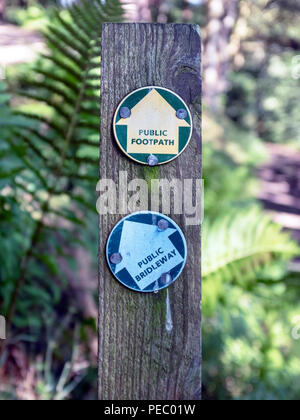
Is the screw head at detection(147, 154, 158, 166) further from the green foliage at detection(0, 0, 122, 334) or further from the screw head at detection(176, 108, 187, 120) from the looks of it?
the green foliage at detection(0, 0, 122, 334)

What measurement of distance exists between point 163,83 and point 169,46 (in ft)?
0.25

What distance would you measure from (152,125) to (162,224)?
0.65 ft

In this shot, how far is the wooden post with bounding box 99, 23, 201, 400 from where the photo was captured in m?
0.81

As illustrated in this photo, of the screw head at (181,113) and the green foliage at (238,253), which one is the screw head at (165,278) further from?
the green foliage at (238,253)

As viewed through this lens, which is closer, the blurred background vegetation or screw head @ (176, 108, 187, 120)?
screw head @ (176, 108, 187, 120)

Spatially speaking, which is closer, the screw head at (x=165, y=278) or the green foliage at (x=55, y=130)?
the screw head at (x=165, y=278)

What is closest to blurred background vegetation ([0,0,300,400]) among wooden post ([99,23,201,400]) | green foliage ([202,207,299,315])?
green foliage ([202,207,299,315])

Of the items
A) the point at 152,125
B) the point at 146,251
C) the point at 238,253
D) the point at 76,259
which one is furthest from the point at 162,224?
the point at 76,259

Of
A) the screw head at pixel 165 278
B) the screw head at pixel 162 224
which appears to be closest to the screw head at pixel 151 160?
the screw head at pixel 162 224

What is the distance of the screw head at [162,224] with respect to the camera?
0.81m

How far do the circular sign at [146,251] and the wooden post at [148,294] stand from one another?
0.02m

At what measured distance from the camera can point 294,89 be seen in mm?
16641

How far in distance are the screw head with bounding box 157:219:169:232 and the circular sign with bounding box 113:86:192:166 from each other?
0.37 feet

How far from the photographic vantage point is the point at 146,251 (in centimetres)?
81
